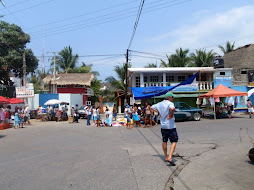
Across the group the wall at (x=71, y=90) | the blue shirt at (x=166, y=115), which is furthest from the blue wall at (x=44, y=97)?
the blue shirt at (x=166, y=115)

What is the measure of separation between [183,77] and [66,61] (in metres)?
21.6

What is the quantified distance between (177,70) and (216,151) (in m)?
19.0

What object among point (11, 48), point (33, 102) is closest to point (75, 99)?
point (33, 102)

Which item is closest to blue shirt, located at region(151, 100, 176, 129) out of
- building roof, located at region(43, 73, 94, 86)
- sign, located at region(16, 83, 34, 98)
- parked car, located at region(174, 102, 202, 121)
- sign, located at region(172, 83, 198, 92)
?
parked car, located at region(174, 102, 202, 121)

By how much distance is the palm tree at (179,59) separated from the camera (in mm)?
32438

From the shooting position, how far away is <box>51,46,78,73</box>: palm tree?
131ft

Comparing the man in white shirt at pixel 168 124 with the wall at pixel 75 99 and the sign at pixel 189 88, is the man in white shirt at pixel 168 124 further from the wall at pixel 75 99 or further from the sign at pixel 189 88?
the wall at pixel 75 99

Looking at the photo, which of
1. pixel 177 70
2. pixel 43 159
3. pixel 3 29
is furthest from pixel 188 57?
pixel 43 159

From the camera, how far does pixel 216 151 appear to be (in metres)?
7.35

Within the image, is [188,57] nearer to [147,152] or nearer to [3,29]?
[3,29]

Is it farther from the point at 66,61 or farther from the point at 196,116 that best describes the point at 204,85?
the point at 66,61

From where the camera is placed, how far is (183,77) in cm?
2792

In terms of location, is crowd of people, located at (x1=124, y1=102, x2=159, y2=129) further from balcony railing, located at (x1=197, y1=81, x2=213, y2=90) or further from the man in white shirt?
balcony railing, located at (x1=197, y1=81, x2=213, y2=90)

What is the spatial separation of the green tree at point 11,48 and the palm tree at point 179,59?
18.3 m
